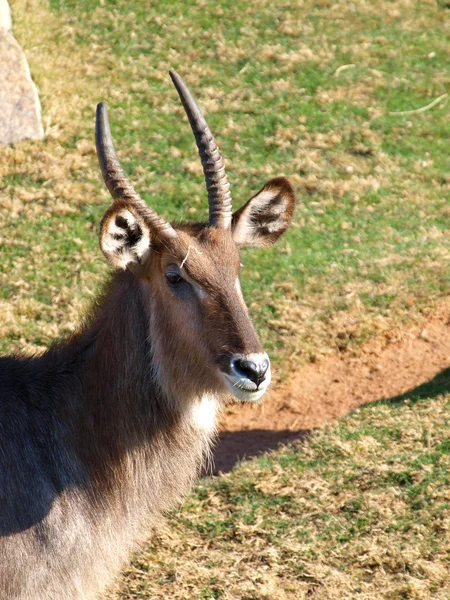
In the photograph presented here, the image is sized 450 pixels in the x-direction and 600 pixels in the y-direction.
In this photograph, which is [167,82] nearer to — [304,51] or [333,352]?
[304,51]

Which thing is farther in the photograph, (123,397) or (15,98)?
(15,98)

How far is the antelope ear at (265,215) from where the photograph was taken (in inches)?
209

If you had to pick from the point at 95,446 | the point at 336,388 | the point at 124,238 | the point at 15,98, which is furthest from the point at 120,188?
the point at 15,98

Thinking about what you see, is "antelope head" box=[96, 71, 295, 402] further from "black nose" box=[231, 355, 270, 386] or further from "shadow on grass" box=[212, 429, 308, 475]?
"shadow on grass" box=[212, 429, 308, 475]

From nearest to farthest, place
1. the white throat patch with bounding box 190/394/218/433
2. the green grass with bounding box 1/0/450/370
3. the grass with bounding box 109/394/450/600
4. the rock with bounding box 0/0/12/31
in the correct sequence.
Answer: the white throat patch with bounding box 190/394/218/433 < the grass with bounding box 109/394/450/600 < the green grass with bounding box 1/0/450/370 < the rock with bounding box 0/0/12/31

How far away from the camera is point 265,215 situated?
547cm

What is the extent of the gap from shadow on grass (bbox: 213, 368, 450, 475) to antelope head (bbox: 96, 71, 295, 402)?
8.28 feet

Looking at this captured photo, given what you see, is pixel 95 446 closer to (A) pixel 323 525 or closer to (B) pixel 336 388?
(A) pixel 323 525

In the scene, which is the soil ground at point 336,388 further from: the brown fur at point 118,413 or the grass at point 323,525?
the brown fur at point 118,413

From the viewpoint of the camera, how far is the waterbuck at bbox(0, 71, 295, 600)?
4676 millimetres

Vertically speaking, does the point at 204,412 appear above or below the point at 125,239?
below

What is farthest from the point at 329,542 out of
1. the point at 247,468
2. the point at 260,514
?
the point at 247,468

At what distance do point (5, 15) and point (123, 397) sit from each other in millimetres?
8136

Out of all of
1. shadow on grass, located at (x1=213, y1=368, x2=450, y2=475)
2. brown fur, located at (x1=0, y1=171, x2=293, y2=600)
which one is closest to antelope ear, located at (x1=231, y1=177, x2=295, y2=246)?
brown fur, located at (x1=0, y1=171, x2=293, y2=600)
